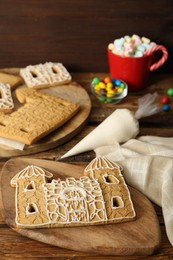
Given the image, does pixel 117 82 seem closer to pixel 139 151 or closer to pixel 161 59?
pixel 161 59

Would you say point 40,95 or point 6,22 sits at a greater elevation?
point 6,22

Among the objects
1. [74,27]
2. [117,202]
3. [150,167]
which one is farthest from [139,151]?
[74,27]

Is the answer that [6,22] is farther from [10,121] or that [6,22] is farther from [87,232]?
[87,232]

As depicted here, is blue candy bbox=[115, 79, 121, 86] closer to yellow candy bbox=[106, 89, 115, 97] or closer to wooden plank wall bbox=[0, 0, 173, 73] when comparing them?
yellow candy bbox=[106, 89, 115, 97]

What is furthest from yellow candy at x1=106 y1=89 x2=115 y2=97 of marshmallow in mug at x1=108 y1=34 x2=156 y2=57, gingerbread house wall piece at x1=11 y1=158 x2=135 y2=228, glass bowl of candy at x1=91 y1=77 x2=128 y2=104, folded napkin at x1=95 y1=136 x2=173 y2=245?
gingerbread house wall piece at x1=11 y1=158 x2=135 y2=228

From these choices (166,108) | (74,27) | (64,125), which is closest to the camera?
(64,125)

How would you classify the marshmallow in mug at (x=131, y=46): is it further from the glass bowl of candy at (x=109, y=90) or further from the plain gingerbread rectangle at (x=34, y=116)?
the plain gingerbread rectangle at (x=34, y=116)

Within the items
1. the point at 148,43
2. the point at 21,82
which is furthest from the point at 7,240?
the point at 148,43
